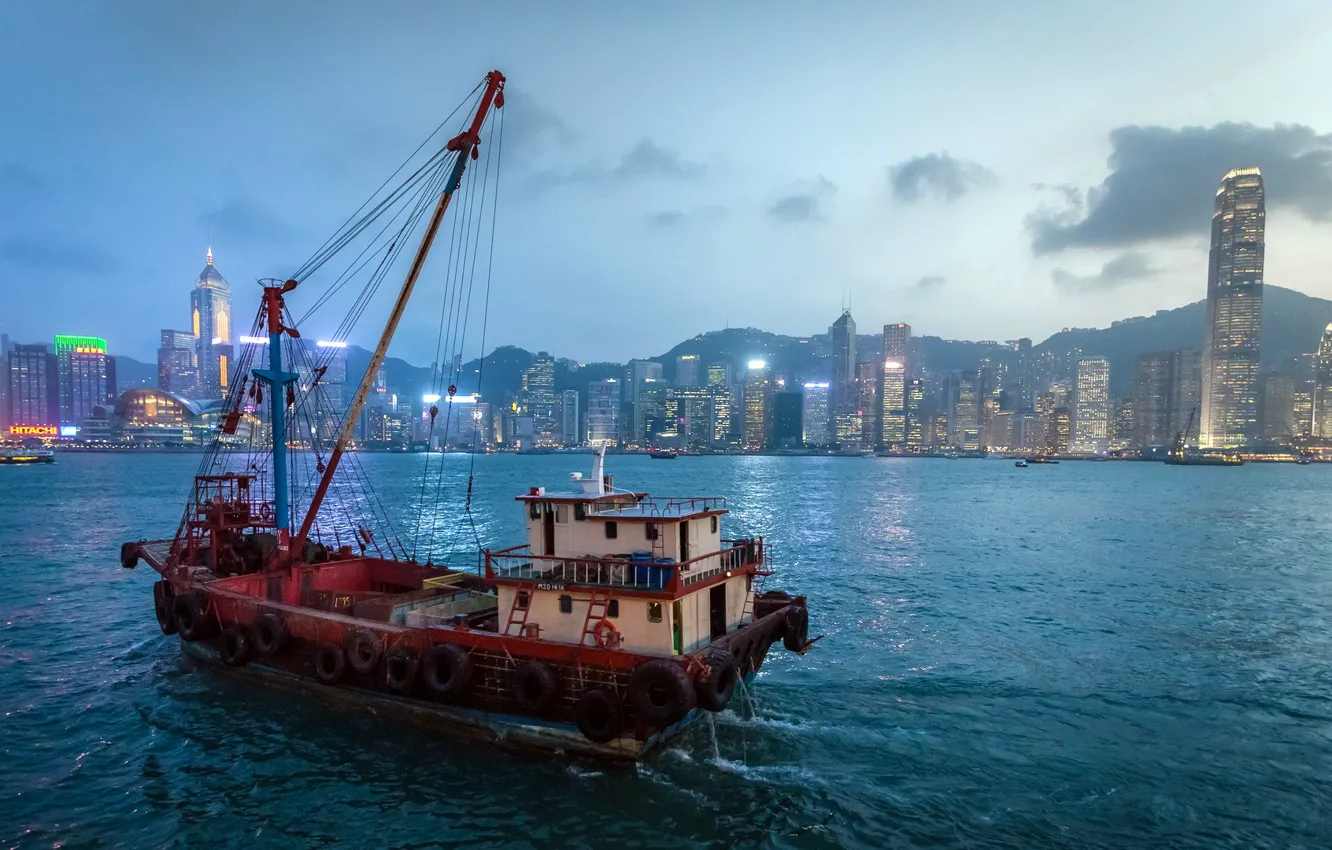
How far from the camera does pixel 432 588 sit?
17844mm

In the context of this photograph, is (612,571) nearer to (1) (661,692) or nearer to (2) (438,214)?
(1) (661,692)

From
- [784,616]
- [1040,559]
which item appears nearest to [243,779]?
[784,616]

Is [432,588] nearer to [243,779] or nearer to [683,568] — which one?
[243,779]

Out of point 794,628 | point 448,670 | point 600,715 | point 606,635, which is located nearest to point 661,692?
point 600,715

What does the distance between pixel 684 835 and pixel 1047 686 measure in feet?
38.4

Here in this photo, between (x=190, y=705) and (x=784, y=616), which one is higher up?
(x=784, y=616)

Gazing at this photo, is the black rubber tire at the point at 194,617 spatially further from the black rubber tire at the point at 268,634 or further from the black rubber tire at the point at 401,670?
the black rubber tire at the point at 401,670

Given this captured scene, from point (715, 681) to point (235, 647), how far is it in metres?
11.8

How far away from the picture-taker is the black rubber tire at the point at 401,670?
13.5m

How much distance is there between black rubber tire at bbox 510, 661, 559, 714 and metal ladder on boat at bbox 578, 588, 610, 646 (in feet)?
2.65

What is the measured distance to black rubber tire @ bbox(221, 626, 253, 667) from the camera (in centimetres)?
1598

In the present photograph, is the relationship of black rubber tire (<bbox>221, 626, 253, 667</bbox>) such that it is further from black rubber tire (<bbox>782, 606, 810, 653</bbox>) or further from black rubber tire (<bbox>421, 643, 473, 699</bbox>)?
black rubber tire (<bbox>782, 606, 810, 653</bbox>)

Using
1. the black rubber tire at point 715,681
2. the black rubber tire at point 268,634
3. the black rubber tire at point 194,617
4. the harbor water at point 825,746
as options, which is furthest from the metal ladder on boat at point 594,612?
the black rubber tire at point 194,617

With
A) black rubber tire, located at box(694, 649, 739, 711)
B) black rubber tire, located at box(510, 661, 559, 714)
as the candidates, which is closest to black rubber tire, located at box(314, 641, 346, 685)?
black rubber tire, located at box(510, 661, 559, 714)
